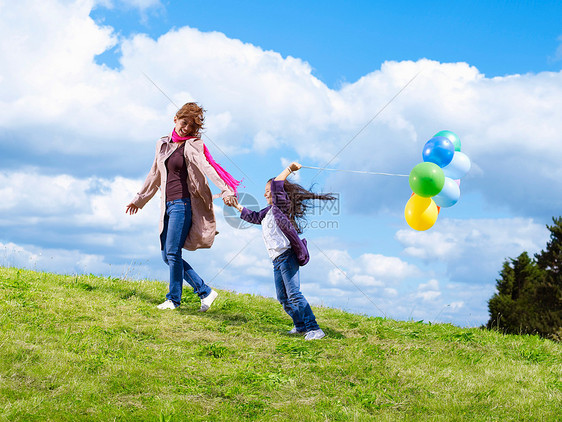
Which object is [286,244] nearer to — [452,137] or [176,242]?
[176,242]

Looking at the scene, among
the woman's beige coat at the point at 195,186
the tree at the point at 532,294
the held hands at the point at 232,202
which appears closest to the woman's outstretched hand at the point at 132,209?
the woman's beige coat at the point at 195,186

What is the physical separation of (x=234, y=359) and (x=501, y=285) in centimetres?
1449

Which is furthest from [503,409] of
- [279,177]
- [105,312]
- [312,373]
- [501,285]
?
[501,285]

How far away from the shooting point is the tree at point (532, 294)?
1605 cm

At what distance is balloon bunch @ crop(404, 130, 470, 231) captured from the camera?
7.56 meters

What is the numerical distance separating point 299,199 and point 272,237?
84cm

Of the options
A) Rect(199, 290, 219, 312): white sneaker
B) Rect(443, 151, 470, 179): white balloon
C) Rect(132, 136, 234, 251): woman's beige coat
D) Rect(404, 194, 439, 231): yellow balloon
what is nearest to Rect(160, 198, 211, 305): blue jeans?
Rect(132, 136, 234, 251): woman's beige coat

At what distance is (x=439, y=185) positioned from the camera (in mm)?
7453

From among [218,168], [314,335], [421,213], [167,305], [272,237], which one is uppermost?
[218,168]

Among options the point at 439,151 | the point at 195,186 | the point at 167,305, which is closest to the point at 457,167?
the point at 439,151

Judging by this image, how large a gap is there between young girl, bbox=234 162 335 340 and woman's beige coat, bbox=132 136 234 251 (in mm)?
1024

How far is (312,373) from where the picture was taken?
560cm

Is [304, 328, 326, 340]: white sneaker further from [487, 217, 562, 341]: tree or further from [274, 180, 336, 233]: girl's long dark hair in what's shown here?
[487, 217, 562, 341]: tree

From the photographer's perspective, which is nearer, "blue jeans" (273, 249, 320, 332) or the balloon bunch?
"blue jeans" (273, 249, 320, 332)
